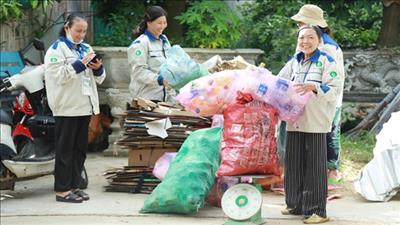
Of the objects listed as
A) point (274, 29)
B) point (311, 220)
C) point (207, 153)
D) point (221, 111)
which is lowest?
point (311, 220)

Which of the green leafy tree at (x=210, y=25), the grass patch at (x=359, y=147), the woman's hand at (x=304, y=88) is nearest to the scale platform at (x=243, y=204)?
the woman's hand at (x=304, y=88)

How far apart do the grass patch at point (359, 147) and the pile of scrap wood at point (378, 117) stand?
10cm

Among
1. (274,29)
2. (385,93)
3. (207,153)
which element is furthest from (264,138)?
(274,29)

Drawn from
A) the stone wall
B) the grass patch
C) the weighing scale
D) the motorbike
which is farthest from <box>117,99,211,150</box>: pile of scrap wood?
the stone wall

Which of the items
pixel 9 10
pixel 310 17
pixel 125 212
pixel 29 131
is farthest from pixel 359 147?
pixel 9 10

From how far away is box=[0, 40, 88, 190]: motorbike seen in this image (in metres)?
6.82

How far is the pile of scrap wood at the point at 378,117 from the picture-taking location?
8977mm

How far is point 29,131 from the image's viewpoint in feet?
23.4

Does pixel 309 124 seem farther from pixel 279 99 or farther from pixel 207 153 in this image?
pixel 207 153

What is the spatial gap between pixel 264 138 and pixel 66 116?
192cm

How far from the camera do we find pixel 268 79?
5613 mm

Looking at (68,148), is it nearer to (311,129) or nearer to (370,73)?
(311,129)

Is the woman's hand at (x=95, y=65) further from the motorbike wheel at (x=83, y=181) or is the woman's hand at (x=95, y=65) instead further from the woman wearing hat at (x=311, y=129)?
the woman wearing hat at (x=311, y=129)

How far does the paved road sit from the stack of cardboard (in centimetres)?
41
